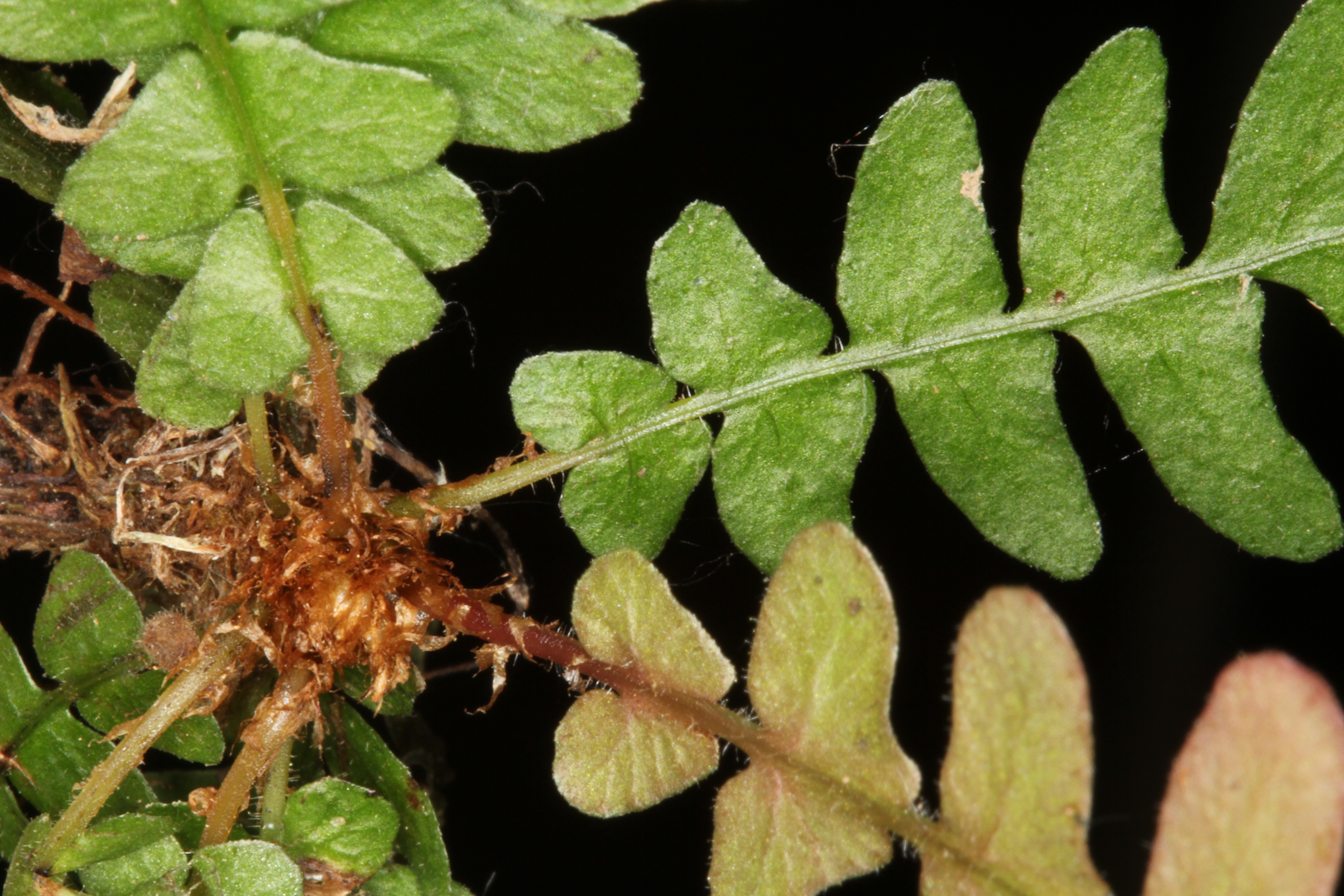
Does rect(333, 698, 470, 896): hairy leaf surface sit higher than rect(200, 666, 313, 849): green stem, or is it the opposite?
rect(200, 666, 313, 849): green stem

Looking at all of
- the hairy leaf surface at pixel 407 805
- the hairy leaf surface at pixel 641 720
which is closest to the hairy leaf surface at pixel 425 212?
the hairy leaf surface at pixel 641 720

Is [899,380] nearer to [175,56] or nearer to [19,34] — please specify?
[175,56]

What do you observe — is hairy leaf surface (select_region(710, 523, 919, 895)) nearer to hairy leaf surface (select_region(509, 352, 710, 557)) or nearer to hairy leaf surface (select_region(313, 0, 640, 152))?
hairy leaf surface (select_region(509, 352, 710, 557))

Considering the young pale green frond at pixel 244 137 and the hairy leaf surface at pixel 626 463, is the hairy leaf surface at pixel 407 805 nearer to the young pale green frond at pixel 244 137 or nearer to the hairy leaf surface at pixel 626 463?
the hairy leaf surface at pixel 626 463

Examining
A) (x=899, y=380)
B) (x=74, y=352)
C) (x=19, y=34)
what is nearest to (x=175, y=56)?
(x=19, y=34)

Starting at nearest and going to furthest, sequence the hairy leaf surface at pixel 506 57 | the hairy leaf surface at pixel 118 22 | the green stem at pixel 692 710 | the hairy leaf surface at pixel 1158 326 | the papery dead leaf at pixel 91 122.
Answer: the green stem at pixel 692 710 → the hairy leaf surface at pixel 118 22 → the hairy leaf surface at pixel 506 57 → the papery dead leaf at pixel 91 122 → the hairy leaf surface at pixel 1158 326

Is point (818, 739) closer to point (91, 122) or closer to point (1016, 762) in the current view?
point (1016, 762)

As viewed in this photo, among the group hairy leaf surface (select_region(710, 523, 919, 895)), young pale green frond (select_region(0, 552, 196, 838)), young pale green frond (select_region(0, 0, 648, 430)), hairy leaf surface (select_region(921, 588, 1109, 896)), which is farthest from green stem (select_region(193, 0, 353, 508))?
hairy leaf surface (select_region(921, 588, 1109, 896))
